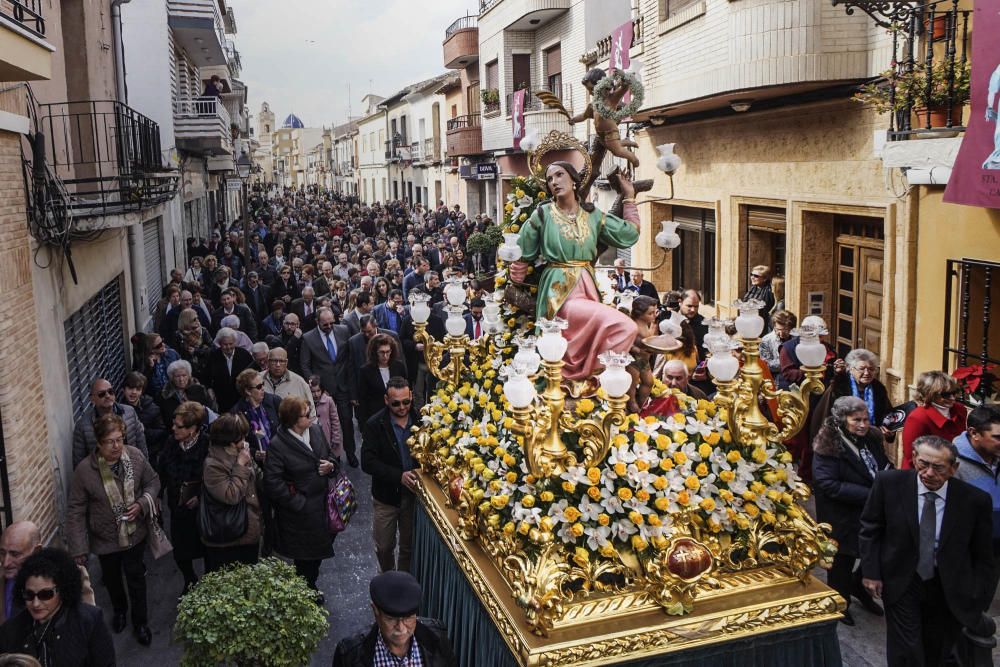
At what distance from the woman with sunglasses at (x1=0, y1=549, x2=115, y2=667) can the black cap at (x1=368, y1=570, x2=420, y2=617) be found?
1.30m

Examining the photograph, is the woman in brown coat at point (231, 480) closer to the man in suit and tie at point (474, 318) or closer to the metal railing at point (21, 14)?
the metal railing at point (21, 14)

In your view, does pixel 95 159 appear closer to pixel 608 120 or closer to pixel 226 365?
Result: pixel 226 365

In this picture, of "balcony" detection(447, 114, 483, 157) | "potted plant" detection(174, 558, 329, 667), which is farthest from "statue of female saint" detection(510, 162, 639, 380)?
"balcony" detection(447, 114, 483, 157)

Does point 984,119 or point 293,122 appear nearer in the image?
point 984,119

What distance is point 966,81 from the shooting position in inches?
283

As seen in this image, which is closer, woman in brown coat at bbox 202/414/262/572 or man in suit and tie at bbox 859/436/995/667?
man in suit and tie at bbox 859/436/995/667

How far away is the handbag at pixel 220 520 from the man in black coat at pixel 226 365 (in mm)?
3057

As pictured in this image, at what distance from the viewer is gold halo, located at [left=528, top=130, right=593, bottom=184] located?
17.9 ft

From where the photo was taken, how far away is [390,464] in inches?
246

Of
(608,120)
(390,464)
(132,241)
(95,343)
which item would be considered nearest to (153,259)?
(132,241)

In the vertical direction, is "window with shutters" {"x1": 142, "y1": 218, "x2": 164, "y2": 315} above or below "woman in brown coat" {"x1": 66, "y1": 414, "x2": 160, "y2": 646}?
above

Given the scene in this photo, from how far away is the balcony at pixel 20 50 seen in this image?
538 centimetres

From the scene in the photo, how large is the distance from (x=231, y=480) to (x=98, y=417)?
1.58m

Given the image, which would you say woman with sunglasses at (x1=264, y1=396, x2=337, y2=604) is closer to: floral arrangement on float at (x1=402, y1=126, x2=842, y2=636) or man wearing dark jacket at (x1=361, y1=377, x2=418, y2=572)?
man wearing dark jacket at (x1=361, y1=377, x2=418, y2=572)
